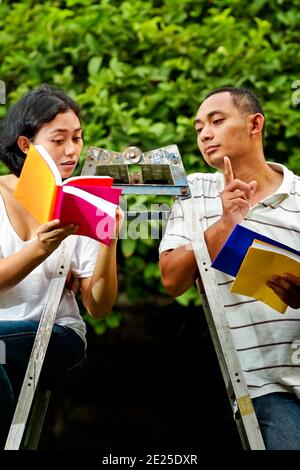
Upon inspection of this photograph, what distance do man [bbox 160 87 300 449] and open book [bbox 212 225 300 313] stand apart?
0.03m

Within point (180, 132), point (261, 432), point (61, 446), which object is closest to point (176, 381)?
point (61, 446)

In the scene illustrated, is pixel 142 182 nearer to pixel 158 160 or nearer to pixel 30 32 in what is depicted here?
pixel 158 160

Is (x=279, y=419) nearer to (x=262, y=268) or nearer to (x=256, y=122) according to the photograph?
(x=262, y=268)

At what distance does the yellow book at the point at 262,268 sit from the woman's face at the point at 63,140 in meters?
0.60

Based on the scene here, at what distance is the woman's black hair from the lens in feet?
9.39

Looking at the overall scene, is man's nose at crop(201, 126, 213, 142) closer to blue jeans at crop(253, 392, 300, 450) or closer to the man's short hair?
the man's short hair

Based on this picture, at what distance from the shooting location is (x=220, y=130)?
2.94m

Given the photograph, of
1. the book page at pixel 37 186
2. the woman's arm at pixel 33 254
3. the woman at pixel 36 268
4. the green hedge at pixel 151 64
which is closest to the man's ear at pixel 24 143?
the woman at pixel 36 268

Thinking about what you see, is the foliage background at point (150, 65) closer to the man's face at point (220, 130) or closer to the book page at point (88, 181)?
the man's face at point (220, 130)

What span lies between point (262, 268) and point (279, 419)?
44cm

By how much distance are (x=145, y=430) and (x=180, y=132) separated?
182cm

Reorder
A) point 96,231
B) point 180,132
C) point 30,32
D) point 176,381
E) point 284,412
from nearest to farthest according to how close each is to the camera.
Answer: point 96,231 < point 284,412 < point 180,132 < point 30,32 < point 176,381

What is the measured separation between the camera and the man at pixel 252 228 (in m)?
2.67

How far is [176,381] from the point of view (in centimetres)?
513
